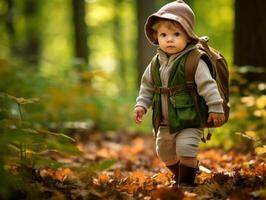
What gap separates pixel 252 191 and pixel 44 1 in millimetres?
18661

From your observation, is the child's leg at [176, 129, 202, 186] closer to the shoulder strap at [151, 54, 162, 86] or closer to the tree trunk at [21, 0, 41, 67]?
the shoulder strap at [151, 54, 162, 86]

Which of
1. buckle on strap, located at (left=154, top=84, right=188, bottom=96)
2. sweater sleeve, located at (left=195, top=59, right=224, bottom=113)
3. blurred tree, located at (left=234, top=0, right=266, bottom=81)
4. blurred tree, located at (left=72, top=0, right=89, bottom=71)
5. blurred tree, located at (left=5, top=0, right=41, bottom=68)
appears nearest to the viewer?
sweater sleeve, located at (left=195, top=59, right=224, bottom=113)

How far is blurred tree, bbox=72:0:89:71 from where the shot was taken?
14516 mm

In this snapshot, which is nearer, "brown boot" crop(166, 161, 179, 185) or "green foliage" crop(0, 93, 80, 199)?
"green foliage" crop(0, 93, 80, 199)

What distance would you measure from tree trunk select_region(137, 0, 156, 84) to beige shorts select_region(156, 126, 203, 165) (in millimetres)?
11150

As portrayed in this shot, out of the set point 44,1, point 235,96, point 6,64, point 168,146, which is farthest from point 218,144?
point 44,1

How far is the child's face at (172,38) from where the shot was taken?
4.17 m

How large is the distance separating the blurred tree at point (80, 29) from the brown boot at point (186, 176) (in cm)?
1049

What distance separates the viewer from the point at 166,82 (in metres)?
4.25

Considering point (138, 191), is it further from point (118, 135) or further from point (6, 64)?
point (118, 135)

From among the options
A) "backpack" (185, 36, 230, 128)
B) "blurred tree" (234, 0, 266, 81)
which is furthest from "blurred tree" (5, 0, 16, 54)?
"backpack" (185, 36, 230, 128)

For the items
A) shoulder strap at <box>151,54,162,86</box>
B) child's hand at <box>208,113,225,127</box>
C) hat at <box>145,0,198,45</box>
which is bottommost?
child's hand at <box>208,113,225,127</box>

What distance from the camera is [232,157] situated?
606cm

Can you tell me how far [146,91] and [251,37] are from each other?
316 centimetres
